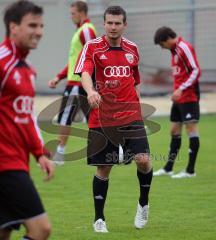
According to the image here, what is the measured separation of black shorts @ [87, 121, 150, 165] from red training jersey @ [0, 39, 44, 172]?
98.0 inches

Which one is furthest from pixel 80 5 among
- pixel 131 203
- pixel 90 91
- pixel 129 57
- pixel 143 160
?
pixel 90 91

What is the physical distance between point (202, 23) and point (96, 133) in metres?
16.3

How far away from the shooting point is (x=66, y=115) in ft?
43.4

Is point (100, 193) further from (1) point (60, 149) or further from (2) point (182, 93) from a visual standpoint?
(1) point (60, 149)

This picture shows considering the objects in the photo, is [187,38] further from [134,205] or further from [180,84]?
[134,205]

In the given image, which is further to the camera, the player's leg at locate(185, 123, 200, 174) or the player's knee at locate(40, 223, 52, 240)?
the player's leg at locate(185, 123, 200, 174)

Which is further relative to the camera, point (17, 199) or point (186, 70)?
point (186, 70)

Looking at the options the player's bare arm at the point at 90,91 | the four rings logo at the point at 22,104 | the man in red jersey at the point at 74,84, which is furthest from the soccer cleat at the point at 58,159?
the four rings logo at the point at 22,104

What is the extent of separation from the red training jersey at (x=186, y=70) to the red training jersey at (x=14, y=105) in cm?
616

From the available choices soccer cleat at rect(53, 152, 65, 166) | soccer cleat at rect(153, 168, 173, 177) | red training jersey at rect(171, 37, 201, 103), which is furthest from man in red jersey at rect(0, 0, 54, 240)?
soccer cleat at rect(53, 152, 65, 166)

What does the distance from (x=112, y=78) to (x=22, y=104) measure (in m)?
2.55

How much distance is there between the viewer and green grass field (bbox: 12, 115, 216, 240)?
316 inches

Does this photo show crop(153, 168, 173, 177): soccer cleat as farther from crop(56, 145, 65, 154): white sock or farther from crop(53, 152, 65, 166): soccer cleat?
crop(53, 152, 65, 166): soccer cleat

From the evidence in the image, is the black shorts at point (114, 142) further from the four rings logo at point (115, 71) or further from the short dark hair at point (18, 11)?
the short dark hair at point (18, 11)
